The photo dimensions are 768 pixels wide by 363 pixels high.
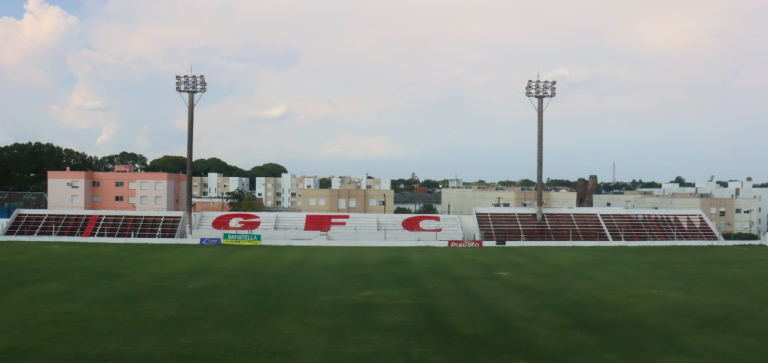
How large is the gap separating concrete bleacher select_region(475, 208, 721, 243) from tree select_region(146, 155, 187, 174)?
90081mm

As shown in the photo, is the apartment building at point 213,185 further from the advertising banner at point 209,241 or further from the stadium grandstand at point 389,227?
the advertising banner at point 209,241

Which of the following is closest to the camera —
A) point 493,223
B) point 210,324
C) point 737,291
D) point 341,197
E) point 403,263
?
point 210,324

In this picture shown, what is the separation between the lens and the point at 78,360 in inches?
565

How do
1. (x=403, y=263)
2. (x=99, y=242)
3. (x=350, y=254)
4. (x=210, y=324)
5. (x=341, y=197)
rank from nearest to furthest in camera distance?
(x=210, y=324)
(x=403, y=263)
(x=350, y=254)
(x=99, y=242)
(x=341, y=197)

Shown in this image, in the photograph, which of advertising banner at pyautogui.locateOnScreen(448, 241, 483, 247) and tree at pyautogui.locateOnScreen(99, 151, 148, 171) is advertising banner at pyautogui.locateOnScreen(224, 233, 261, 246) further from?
tree at pyautogui.locateOnScreen(99, 151, 148, 171)

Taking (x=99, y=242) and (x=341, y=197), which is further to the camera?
(x=341, y=197)

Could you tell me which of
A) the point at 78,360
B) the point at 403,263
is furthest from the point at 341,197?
the point at 78,360

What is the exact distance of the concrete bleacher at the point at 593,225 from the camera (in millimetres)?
50531

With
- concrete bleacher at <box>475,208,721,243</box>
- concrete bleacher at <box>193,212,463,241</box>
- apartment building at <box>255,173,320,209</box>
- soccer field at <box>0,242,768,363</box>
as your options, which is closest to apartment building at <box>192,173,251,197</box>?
apartment building at <box>255,173,320,209</box>

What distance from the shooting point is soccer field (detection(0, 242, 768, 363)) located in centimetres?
1537

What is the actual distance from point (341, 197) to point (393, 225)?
11603 millimetres

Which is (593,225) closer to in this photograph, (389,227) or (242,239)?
(389,227)

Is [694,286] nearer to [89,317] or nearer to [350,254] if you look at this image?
[350,254]

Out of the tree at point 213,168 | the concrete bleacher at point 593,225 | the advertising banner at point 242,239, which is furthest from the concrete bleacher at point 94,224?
the tree at point 213,168
